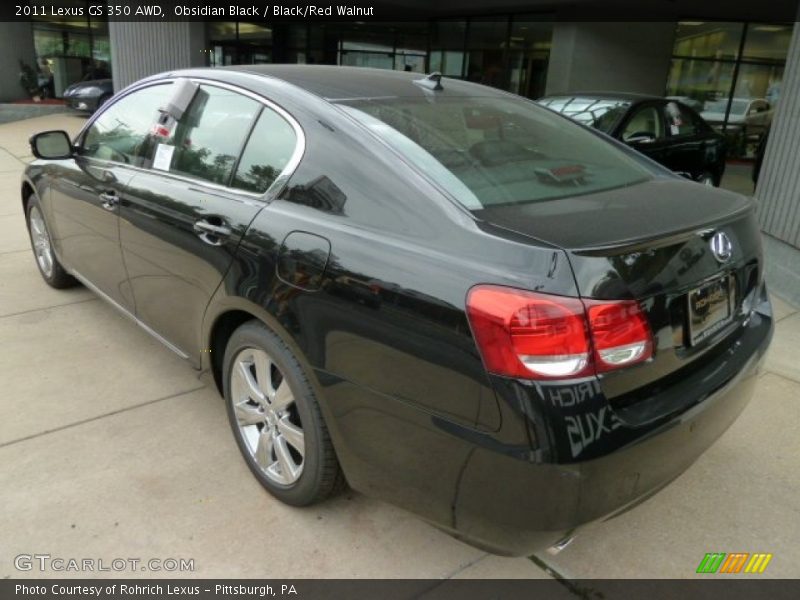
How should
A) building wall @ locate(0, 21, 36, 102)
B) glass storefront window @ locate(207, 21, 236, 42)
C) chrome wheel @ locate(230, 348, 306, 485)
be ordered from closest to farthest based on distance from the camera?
1. chrome wheel @ locate(230, 348, 306, 485)
2. glass storefront window @ locate(207, 21, 236, 42)
3. building wall @ locate(0, 21, 36, 102)

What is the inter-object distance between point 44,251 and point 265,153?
122 inches

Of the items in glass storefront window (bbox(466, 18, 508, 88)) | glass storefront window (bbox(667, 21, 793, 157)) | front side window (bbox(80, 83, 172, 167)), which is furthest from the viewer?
glass storefront window (bbox(466, 18, 508, 88))

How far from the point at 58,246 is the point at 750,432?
14.1 ft

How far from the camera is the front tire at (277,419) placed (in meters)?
2.31

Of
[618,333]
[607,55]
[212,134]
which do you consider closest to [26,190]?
[212,134]

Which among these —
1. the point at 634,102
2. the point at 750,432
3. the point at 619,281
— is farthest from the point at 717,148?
the point at 619,281

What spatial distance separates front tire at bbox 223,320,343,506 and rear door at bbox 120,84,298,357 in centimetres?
32

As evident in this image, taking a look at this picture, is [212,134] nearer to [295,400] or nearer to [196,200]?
[196,200]

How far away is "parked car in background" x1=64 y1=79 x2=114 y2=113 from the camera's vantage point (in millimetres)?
15766

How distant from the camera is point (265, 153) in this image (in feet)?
8.40

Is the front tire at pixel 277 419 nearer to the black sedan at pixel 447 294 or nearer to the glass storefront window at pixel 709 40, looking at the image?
the black sedan at pixel 447 294

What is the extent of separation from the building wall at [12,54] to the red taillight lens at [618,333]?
21.1 meters

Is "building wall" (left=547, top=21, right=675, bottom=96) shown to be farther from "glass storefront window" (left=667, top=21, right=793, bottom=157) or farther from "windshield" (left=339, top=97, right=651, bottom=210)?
"windshield" (left=339, top=97, right=651, bottom=210)

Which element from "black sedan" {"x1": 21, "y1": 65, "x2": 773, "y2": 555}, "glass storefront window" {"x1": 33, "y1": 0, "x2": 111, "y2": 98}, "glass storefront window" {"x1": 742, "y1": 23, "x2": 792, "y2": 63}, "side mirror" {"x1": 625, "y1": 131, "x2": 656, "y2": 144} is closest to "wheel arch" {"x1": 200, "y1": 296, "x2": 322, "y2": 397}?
"black sedan" {"x1": 21, "y1": 65, "x2": 773, "y2": 555}
